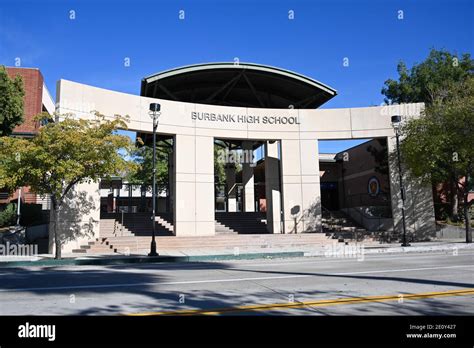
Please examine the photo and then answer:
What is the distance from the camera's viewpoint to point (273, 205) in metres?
27.5

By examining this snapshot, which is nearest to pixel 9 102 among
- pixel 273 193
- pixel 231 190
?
pixel 273 193

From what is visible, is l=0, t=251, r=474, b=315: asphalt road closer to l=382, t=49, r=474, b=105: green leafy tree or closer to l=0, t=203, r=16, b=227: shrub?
l=0, t=203, r=16, b=227: shrub

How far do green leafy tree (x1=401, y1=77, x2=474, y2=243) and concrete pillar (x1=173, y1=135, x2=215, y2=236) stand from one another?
1315cm

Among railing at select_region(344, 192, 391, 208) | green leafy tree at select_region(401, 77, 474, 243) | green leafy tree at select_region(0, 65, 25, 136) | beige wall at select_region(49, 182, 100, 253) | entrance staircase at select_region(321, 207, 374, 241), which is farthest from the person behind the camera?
railing at select_region(344, 192, 391, 208)

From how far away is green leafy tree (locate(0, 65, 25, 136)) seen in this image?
76.7 feet

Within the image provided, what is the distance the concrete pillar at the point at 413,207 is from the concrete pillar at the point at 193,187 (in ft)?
42.0

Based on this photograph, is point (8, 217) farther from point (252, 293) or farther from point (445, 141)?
point (445, 141)

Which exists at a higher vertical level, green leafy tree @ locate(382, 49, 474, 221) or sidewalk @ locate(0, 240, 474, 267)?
green leafy tree @ locate(382, 49, 474, 221)

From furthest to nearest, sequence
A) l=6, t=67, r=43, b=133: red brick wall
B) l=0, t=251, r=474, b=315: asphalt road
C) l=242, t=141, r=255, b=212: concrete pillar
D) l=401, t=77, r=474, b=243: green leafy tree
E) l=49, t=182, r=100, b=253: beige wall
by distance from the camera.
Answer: l=6, t=67, r=43, b=133: red brick wall < l=242, t=141, r=255, b=212: concrete pillar < l=401, t=77, r=474, b=243: green leafy tree < l=49, t=182, r=100, b=253: beige wall < l=0, t=251, r=474, b=315: asphalt road

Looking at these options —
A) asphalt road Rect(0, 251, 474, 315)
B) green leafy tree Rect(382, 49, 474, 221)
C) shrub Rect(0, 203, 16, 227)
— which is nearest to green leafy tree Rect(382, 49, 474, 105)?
green leafy tree Rect(382, 49, 474, 221)
